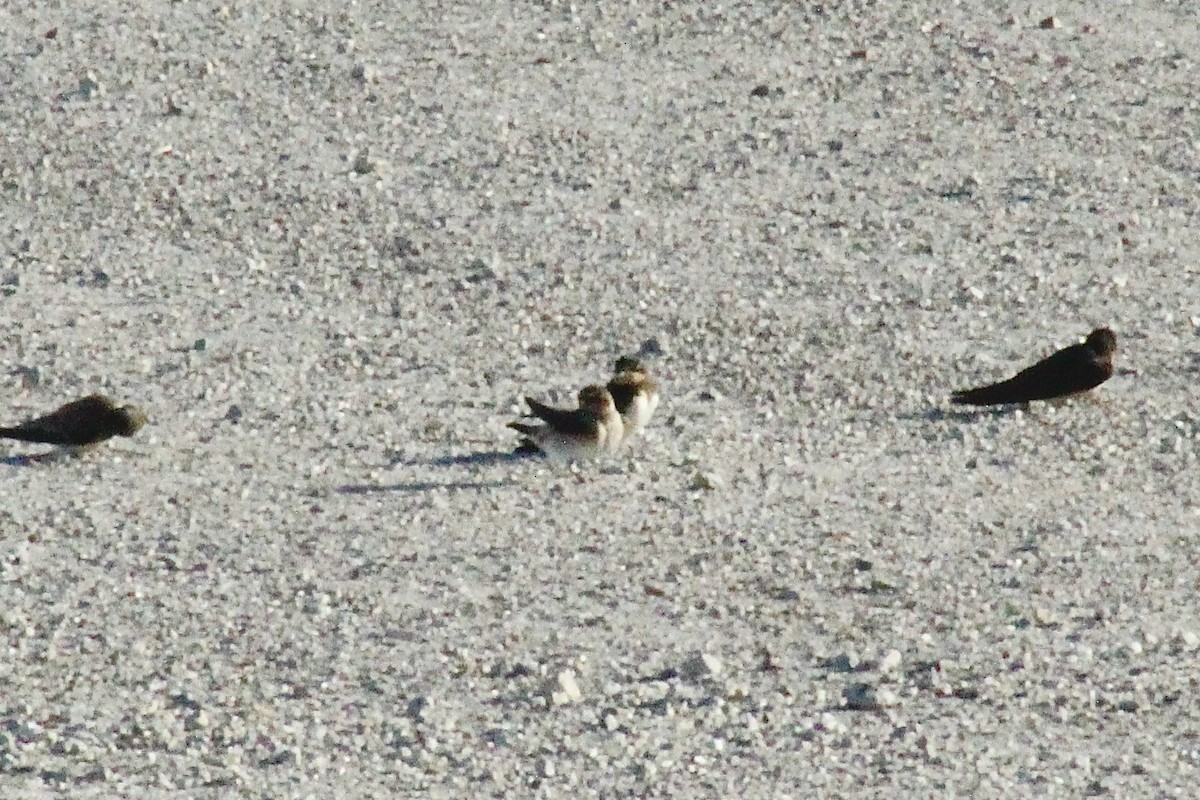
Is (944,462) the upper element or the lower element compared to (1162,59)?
lower

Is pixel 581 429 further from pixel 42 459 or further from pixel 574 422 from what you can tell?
pixel 42 459

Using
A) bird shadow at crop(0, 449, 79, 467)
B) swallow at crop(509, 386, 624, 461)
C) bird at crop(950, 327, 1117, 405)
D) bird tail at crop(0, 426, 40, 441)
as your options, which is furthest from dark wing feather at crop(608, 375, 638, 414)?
bird tail at crop(0, 426, 40, 441)

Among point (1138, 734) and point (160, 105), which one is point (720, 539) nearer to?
point (1138, 734)

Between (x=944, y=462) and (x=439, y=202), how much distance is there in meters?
4.67

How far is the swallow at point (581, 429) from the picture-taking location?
1055 centimetres

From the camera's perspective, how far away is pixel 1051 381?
37.9 feet

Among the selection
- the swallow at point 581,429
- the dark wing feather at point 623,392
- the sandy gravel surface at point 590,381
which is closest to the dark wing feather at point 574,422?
the swallow at point 581,429

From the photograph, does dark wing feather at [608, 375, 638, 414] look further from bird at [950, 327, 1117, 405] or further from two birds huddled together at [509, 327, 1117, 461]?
bird at [950, 327, 1117, 405]

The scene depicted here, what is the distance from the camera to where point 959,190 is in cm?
1498

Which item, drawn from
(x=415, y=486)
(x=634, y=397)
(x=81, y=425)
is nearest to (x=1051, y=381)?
(x=634, y=397)

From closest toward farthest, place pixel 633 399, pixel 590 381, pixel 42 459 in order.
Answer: pixel 42 459 → pixel 633 399 → pixel 590 381

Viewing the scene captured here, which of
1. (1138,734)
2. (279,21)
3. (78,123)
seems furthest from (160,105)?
(1138,734)

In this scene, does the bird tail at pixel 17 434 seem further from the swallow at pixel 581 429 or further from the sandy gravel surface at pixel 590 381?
the swallow at pixel 581 429

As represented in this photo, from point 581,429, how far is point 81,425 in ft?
6.67
